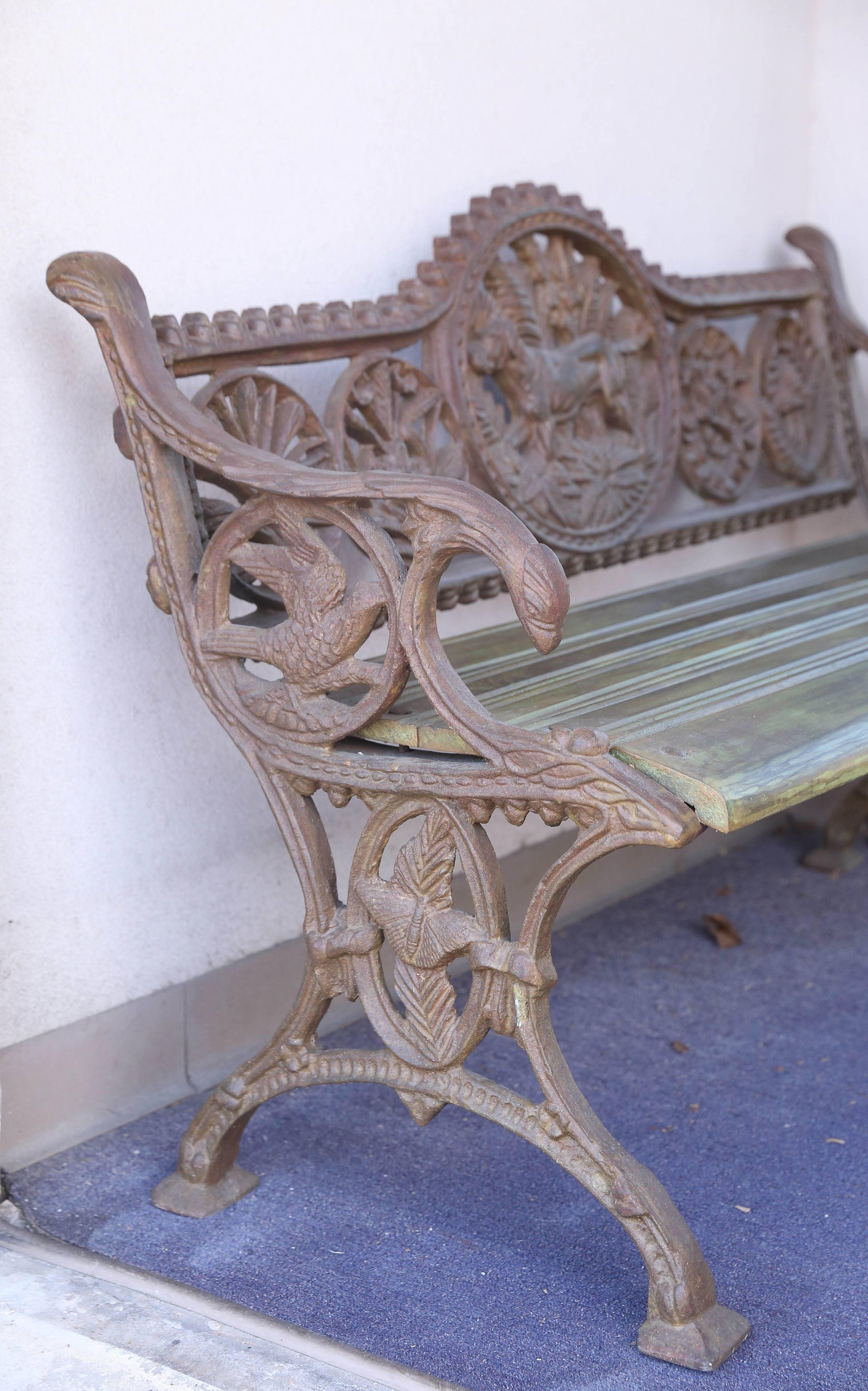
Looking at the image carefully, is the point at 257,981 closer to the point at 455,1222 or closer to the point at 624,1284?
the point at 455,1222

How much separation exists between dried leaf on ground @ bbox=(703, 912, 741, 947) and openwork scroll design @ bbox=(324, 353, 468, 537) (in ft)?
3.41

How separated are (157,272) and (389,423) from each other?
379mm

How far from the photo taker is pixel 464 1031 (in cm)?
168

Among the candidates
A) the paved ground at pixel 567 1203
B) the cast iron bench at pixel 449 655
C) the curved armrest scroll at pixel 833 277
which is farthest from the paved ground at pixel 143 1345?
the curved armrest scroll at pixel 833 277

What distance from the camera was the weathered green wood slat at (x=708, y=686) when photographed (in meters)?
1.52

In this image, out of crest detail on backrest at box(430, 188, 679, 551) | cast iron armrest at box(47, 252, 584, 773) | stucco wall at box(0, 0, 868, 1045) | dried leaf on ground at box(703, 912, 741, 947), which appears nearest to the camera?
cast iron armrest at box(47, 252, 584, 773)

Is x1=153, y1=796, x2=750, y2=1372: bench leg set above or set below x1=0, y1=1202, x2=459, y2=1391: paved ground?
above

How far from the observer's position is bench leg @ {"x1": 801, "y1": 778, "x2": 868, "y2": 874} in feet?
10.1

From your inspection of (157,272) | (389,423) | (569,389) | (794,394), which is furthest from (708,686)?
(794,394)

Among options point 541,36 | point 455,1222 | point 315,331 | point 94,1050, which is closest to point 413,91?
point 541,36

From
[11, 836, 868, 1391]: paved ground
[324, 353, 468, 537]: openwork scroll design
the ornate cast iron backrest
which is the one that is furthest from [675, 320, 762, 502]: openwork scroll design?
[11, 836, 868, 1391]: paved ground

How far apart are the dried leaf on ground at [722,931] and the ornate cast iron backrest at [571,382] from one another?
2.30 ft

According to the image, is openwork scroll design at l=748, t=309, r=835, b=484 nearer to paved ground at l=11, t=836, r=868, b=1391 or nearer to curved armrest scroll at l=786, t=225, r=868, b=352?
curved armrest scroll at l=786, t=225, r=868, b=352

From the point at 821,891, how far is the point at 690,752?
5.20 ft
